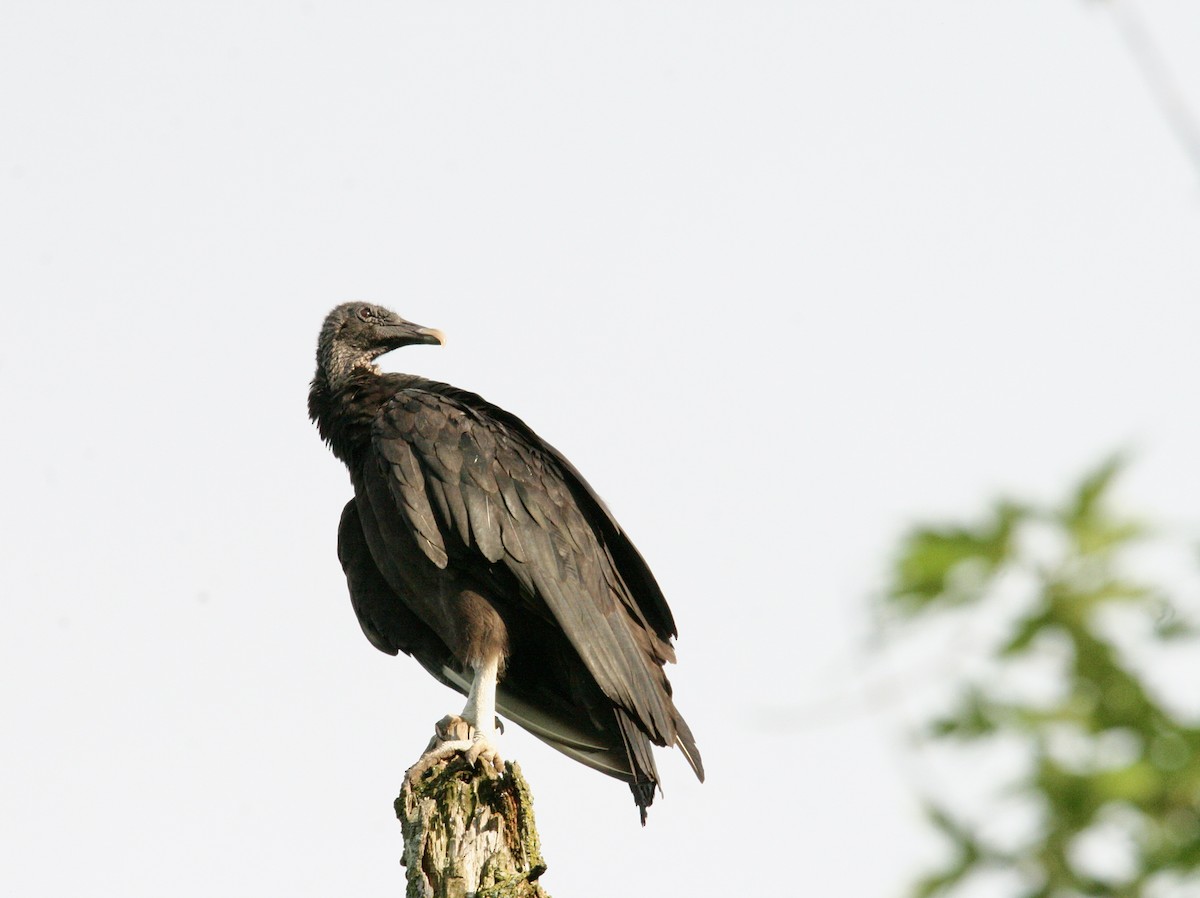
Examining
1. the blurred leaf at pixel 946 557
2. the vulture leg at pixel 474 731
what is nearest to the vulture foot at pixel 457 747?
the vulture leg at pixel 474 731

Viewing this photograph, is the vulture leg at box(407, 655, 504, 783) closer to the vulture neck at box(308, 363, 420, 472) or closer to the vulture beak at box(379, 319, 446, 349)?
the vulture neck at box(308, 363, 420, 472)

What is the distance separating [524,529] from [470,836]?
1.19 m

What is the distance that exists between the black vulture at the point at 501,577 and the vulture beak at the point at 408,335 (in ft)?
1.89

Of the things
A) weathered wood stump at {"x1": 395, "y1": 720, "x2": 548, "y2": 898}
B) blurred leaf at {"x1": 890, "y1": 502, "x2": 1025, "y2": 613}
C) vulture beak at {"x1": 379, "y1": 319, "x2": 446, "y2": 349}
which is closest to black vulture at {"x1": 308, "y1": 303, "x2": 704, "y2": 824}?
weathered wood stump at {"x1": 395, "y1": 720, "x2": 548, "y2": 898}

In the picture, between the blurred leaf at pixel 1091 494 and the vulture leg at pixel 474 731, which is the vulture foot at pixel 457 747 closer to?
the vulture leg at pixel 474 731

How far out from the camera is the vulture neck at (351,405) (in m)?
4.99

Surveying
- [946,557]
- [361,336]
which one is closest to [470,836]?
[361,336]

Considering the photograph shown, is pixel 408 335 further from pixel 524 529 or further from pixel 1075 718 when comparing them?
pixel 1075 718

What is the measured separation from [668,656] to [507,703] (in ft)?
1.85

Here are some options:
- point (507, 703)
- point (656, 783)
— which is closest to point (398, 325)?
point (507, 703)

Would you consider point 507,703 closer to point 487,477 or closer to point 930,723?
point 487,477

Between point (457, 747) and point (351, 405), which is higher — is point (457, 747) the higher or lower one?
the lower one

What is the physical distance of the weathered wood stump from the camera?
3584 mm

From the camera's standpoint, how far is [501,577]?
4.62 m
